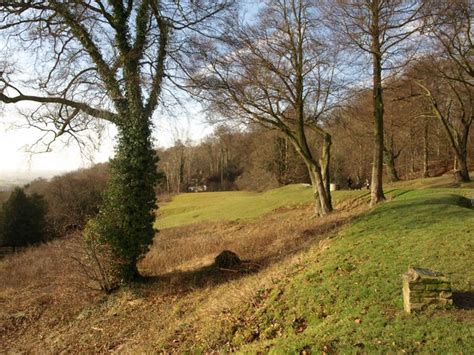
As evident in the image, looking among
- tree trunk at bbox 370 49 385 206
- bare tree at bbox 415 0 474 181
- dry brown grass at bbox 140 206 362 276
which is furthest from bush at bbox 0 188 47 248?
bare tree at bbox 415 0 474 181

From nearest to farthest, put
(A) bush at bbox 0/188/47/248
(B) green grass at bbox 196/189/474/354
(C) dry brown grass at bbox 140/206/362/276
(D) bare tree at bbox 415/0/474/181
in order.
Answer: (B) green grass at bbox 196/189/474/354, (C) dry brown grass at bbox 140/206/362/276, (D) bare tree at bbox 415/0/474/181, (A) bush at bbox 0/188/47/248

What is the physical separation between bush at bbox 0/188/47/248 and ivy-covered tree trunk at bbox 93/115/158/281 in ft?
73.1

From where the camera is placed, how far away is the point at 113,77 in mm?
9992

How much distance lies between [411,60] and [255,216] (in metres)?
12.5

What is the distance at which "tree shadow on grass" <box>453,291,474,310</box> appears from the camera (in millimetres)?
5258

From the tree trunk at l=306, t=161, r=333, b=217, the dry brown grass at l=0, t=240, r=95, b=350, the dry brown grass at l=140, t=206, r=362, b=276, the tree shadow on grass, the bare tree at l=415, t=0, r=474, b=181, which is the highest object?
the bare tree at l=415, t=0, r=474, b=181

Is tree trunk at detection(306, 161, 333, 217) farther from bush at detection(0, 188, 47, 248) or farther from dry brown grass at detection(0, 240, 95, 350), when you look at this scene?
bush at detection(0, 188, 47, 248)

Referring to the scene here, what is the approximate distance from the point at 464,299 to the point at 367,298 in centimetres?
133

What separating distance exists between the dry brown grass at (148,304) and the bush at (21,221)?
17.2 meters

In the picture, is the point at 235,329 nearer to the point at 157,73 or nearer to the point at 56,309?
the point at 56,309

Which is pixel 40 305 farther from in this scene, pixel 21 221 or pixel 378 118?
pixel 21 221

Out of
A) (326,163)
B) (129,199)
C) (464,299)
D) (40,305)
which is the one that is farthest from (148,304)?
(326,163)

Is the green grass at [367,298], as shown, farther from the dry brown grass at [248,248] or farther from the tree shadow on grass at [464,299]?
the dry brown grass at [248,248]

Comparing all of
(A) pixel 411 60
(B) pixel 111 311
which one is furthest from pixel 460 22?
(B) pixel 111 311
